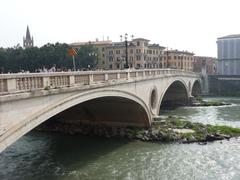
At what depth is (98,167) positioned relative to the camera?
21.2 metres

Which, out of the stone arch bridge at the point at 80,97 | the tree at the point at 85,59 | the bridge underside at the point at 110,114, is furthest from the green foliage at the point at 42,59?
the bridge underside at the point at 110,114

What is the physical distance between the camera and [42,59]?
58750 millimetres

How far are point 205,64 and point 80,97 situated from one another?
9629 cm

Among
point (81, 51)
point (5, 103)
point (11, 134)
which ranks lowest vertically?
point (11, 134)

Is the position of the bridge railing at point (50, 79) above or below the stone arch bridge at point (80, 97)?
above

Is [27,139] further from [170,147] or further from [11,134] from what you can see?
[11,134]

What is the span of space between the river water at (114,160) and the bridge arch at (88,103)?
3.24 meters

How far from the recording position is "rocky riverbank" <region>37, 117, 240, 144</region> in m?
27.5

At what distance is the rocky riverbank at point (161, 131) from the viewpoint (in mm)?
27547

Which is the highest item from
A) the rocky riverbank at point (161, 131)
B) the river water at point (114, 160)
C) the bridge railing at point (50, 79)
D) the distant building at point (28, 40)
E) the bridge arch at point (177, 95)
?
the distant building at point (28, 40)

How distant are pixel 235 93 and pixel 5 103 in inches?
2654

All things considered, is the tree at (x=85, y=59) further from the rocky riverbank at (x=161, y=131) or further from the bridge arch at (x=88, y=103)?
the bridge arch at (x=88, y=103)

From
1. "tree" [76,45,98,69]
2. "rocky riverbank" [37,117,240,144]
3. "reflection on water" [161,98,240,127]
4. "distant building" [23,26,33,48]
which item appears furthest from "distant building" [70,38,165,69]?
"rocky riverbank" [37,117,240,144]

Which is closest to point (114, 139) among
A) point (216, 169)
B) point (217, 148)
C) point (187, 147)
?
point (187, 147)
